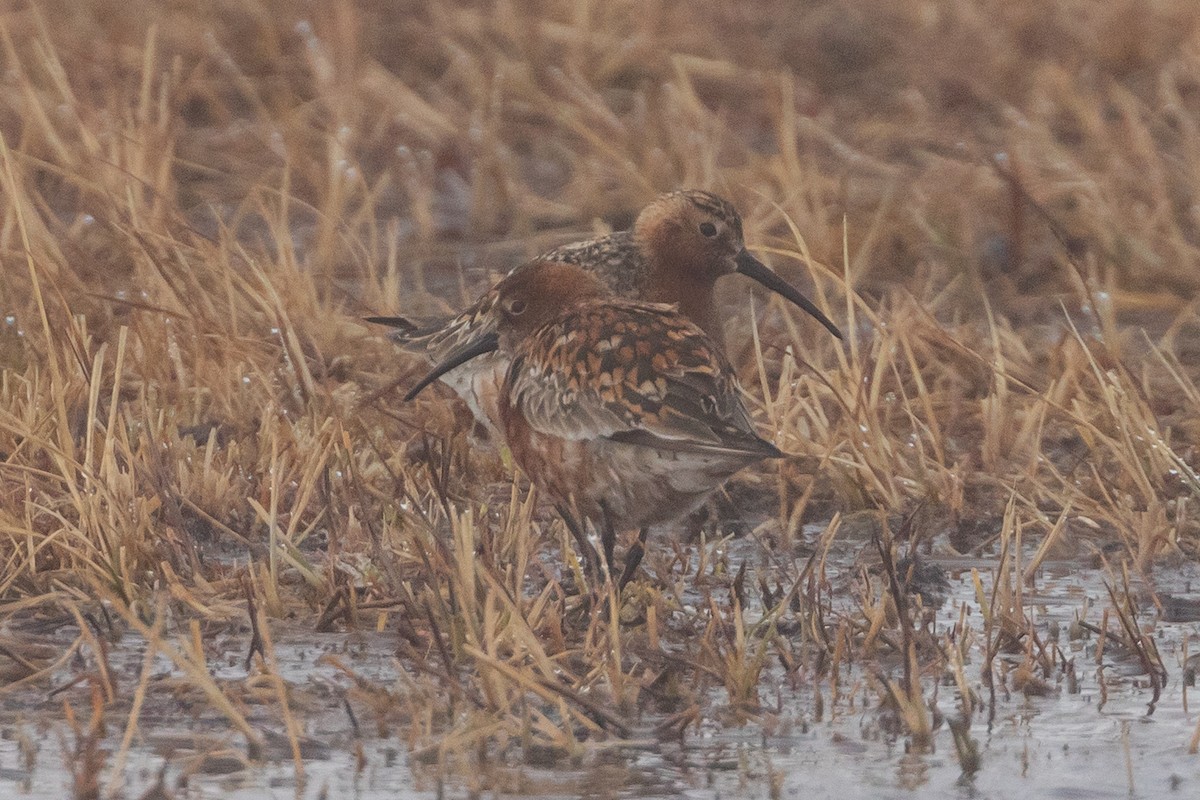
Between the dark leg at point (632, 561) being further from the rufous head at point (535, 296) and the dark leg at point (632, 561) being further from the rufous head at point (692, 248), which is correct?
the rufous head at point (692, 248)

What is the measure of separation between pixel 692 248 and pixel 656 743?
8.12 ft

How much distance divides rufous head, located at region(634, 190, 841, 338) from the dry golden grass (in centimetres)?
33

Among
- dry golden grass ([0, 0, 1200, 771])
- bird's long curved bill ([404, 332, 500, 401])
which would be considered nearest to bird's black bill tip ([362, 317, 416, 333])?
dry golden grass ([0, 0, 1200, 771])

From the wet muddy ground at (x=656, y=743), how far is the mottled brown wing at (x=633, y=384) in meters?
0.53

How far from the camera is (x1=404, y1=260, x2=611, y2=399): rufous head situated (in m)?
5.86

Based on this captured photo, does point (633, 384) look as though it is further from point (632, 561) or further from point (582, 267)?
point (582, 267)

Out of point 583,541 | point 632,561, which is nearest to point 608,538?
point 632,561

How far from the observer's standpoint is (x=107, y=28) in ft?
37.5

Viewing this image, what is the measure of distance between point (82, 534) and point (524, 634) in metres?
1.26

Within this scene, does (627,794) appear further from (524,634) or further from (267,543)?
(267,543)

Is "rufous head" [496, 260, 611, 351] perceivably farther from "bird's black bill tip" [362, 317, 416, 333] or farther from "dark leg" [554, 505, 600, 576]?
"bird's black bill tip" [362, 317, 416, 333]

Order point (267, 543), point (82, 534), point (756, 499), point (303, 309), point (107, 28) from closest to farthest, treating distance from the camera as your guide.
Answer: point (82, 534) → point (267, 543) → point (756, 499) → point (303, 309) → point (107, 28)

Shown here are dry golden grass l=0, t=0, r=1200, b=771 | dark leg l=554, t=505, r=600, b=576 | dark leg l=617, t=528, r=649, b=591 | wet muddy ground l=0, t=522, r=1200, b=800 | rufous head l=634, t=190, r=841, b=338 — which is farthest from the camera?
rufous head l=634, t=190, r=841, b=338

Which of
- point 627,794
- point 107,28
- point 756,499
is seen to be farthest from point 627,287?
point 107,28
